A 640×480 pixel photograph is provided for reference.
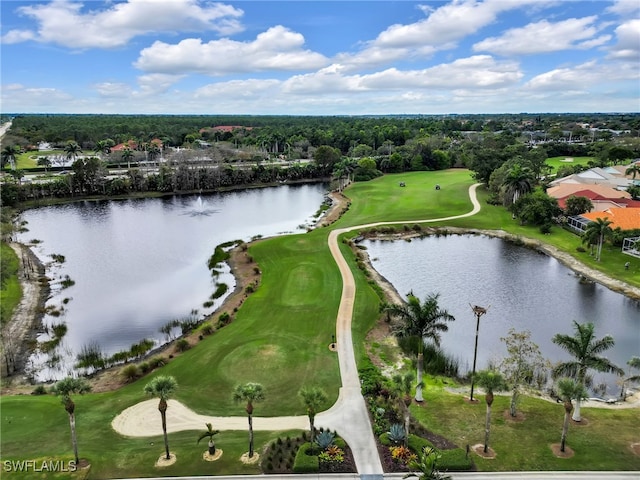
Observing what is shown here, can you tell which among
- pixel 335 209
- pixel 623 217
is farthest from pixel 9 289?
pixel 623 217

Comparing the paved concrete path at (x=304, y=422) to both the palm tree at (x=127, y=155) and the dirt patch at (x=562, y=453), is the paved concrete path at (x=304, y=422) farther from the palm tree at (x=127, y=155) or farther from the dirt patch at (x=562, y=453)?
the palm tree at (x=127, y=155)

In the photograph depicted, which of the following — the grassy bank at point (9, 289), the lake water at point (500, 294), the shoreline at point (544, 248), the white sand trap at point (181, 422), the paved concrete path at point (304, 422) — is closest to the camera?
the paved concrete path at point (304, 422)

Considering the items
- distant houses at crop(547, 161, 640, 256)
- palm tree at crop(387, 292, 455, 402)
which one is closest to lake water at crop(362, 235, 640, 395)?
palm tree at crop(387, 292, 455, 402)

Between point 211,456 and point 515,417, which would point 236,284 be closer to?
point 211,456

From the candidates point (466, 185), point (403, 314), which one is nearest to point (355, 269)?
point (403, 314)

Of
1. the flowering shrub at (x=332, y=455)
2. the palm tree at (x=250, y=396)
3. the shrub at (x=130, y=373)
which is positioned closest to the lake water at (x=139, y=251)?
the shrub at (x=130, y=373)

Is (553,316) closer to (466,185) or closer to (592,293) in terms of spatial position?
(592,293)
